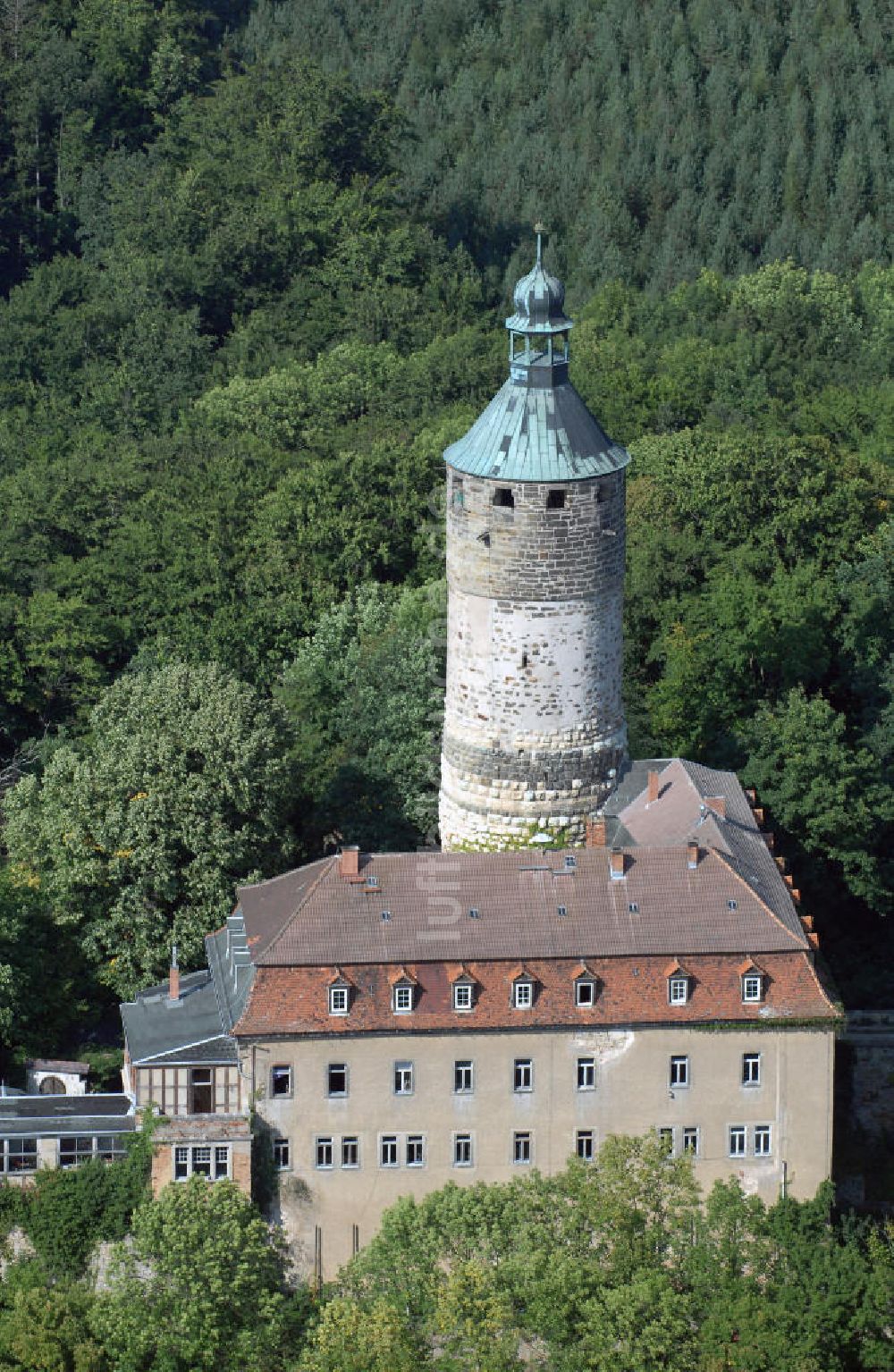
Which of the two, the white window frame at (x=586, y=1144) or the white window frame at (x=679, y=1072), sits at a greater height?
the white window frame at (x=679, y=1072)

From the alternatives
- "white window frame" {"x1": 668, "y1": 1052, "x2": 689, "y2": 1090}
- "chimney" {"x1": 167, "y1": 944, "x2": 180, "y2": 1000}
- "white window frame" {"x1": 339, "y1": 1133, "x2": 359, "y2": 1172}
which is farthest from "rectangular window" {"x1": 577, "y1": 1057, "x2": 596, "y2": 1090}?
"chimney" {"x1": 167, "y1": 944, "x2": 180, "y2": 1000}

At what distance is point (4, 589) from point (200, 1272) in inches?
1576

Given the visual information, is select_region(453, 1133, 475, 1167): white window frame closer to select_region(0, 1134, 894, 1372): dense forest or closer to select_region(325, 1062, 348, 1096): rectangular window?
select_region(0, 1134, 894, 1372): dense forest

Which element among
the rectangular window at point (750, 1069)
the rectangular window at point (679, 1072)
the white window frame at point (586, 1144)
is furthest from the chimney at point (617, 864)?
the white window frame at point (586, 1144)

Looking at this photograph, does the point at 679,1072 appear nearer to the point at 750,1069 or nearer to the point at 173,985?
the point at 750,1069

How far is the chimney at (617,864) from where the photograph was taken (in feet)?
278

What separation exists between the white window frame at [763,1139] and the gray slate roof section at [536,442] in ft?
58.8

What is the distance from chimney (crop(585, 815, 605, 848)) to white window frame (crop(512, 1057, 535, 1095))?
23.8 ft

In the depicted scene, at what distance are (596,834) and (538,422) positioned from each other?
11456 mm

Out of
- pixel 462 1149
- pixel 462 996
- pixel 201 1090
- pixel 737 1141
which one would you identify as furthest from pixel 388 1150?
pixel 737 1141

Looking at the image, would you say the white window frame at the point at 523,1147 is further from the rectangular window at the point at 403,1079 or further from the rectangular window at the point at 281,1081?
the rectangular window at the point at 281,1081

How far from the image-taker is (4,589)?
11600 cm

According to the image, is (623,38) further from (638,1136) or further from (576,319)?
(638,1136)

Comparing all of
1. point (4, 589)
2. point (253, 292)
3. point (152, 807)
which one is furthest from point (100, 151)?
point (152, 807)
